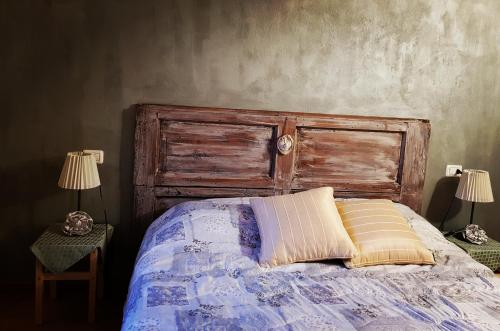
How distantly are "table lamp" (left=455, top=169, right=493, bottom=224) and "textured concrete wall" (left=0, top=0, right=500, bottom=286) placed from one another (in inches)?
14.0

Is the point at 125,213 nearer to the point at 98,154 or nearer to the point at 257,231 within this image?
the point at 98,154

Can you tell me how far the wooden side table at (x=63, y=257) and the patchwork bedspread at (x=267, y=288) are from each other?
318mm

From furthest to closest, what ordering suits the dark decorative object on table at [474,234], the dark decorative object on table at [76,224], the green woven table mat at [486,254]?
1. the dark decorative object on table at [474,234]
2. the green woven table mat at [486,254]
3. the dark decorative object on table at [76,224]

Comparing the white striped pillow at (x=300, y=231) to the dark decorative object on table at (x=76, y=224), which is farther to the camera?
the dark decorative object on table at (x=76, y=224)

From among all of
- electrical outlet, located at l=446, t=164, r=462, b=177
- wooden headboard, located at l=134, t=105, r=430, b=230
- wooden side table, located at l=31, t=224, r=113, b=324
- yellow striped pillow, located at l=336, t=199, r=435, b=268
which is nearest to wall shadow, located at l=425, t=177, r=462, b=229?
electrical outlet, located at l=446, t=164, r=462, b=177

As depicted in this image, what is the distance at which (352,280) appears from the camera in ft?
7.91

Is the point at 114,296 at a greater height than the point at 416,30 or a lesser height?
lesser

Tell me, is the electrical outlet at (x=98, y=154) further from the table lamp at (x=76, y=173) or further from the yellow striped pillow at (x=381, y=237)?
the yellow striped pillow at (x=381, y=237)

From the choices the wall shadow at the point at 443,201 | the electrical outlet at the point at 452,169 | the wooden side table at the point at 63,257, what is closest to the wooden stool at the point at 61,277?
the wooden side table at the point at 63,257

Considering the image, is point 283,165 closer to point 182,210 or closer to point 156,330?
point 182,210

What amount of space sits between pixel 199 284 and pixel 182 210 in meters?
0.68

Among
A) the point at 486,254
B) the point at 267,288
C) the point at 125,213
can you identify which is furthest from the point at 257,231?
the point at 486,254

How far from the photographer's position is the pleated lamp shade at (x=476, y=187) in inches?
125

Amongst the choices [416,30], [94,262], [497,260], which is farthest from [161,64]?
[497,260]
